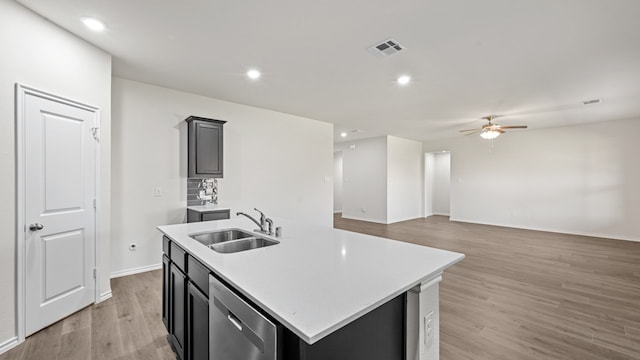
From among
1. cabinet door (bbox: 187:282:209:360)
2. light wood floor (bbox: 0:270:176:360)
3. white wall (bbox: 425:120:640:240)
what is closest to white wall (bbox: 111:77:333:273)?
light wood floor (bbox: 0:270:176:360)

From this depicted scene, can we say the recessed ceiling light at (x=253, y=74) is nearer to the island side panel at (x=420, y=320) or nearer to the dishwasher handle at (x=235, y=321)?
the dishwasher handle at (x=235, y=321)

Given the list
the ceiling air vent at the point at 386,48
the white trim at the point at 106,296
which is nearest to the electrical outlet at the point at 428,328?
the ceiling air vent at the point at 386,48

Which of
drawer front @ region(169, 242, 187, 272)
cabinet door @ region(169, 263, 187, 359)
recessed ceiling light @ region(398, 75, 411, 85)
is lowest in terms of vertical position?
cabinet door @ region(169, 263, 187, 359)

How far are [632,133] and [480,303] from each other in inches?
246

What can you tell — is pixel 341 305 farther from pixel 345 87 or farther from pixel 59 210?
pixel 345 87

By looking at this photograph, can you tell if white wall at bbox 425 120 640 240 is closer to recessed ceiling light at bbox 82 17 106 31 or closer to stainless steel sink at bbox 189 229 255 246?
stainless steel sink at bbox 189 229 255 246

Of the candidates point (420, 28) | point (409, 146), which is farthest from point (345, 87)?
point (409, 146)

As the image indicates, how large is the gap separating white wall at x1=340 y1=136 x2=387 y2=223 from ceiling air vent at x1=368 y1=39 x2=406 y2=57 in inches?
204

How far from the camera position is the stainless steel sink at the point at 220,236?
212 cm

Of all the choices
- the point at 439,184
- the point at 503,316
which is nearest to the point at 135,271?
the point at 503,316

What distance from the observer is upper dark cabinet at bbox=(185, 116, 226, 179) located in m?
4.02

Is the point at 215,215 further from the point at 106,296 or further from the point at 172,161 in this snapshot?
the point at 106,296

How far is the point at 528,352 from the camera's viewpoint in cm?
207

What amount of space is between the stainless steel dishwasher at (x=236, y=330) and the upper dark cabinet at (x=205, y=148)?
3060mm
